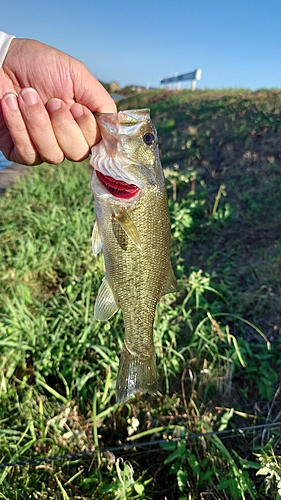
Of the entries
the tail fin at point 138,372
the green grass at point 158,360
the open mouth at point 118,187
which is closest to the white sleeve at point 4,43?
the open mouth at point 118,187

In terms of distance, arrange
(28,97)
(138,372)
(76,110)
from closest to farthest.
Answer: (28,97) < (76,110) < (138,372)

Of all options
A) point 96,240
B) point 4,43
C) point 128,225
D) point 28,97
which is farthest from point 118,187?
point 4,43

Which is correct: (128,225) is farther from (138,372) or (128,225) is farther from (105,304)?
(138,372)

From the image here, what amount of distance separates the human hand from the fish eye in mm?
262

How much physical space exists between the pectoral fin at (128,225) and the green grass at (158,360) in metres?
1.42

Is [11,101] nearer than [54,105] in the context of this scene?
Yes

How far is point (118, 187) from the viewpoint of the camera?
5.44 feet

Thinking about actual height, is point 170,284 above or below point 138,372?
above

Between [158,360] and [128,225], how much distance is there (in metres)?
1.90

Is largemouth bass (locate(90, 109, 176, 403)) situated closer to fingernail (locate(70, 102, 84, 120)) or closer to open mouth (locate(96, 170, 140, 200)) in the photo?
Result: open mouth (locate(96, 170, 140, 200))

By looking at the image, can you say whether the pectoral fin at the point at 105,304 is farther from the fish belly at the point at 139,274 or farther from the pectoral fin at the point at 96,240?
the pectoral fin at the point at 96,240

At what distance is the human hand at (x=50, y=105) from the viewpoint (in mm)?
1678

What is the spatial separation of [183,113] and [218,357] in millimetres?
12620

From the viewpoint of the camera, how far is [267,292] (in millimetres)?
4117
